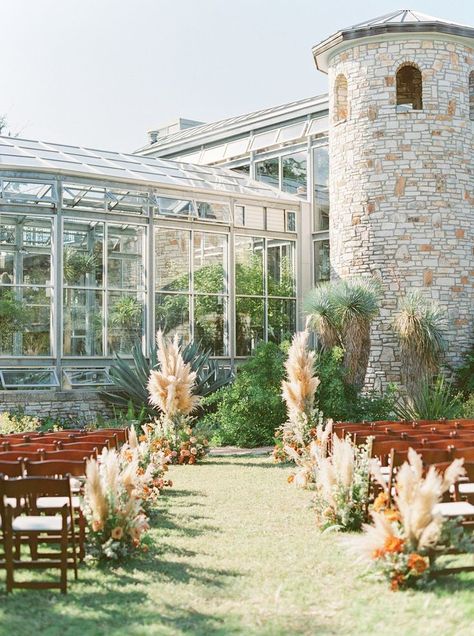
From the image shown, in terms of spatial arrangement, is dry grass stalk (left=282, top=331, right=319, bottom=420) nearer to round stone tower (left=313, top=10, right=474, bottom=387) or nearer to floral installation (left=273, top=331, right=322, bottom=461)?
floral installation (left=273, top=331, right=322, bottom=461)

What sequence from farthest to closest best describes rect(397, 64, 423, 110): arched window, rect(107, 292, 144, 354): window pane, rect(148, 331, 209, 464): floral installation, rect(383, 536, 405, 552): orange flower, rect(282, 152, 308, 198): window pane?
rect(282, 152, 308, 198): window pane → rect(397, 64, 423, 110): arched window → rect(107, 292, 144, 354): window pane → rect(148, 331, 209, 464): floral installation → rect(383, 536, 405, 552): orange flower

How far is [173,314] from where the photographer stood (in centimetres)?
2036

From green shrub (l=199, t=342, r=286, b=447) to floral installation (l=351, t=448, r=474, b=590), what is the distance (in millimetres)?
9710

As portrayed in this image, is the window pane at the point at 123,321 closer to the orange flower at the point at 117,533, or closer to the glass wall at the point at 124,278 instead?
the glass wall at the point at 124,278

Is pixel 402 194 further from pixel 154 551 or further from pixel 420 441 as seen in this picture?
pixel 154 551

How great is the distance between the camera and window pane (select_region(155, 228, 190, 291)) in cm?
2027

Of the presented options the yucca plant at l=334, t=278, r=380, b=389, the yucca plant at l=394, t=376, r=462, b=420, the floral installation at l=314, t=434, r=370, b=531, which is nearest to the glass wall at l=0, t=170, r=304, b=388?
the yucca plant at l=334, t=278, r=380, b=389

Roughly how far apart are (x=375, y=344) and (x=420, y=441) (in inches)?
436

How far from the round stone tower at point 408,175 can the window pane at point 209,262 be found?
2.77 meters

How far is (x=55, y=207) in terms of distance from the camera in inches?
740

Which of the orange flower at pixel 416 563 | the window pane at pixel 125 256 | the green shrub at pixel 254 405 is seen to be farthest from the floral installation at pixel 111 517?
the window pane at pixel 125 256

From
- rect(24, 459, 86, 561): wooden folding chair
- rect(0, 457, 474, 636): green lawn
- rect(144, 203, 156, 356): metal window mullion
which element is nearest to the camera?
rect(0, 457, 474, 636): green lawn

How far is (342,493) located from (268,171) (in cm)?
1876

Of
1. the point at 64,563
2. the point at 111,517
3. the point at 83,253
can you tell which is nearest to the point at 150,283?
the point at 83,253
